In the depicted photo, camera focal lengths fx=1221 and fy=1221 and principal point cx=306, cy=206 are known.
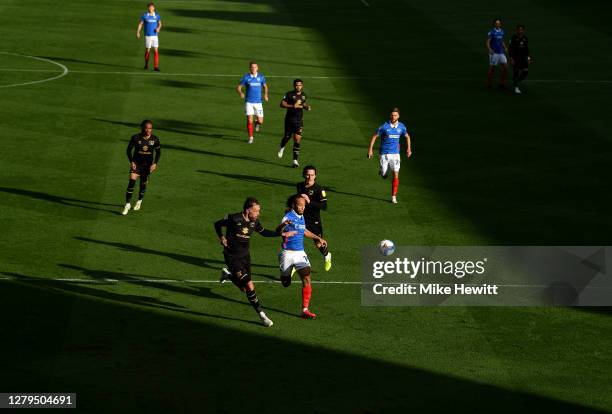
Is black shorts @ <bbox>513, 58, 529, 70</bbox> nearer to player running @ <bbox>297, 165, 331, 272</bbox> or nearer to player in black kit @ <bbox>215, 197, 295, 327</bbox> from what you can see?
player running @ <bbox>297, 165, 331, 272</bbox>

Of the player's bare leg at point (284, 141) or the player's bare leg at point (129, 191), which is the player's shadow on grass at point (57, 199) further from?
the player's bare leg at point (284, 141)

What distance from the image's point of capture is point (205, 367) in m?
20.3

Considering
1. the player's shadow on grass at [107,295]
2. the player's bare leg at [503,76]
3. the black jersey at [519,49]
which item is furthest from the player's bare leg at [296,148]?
the player's bare leg at [503,76]

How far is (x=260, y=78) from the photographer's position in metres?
36.6

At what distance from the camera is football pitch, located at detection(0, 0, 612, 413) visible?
20.0 meters

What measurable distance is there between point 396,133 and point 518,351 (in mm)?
10436

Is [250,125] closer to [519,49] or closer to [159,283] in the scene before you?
[159,283]

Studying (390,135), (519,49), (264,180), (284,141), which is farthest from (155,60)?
(390,135)

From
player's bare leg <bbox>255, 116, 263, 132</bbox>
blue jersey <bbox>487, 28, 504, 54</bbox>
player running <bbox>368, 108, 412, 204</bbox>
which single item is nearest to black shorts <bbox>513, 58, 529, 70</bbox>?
blue jersey <bbox>487, 28, 504, 54</bbox>

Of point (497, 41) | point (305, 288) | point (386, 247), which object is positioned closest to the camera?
point (305, 288)

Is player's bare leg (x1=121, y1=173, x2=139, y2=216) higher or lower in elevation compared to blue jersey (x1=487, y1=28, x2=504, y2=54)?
lower

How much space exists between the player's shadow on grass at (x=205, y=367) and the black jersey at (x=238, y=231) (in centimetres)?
141

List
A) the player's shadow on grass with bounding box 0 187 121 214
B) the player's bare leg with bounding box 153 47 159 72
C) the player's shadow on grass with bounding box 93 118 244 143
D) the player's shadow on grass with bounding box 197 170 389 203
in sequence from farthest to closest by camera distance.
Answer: the player's bare leg with bounding box 153 47 159 72 < the player's shadow on grass with bounding box 93 118 244 143 < the player's shadow on grass with bounding box 197 170 389 203 < the player's shadow on grass with bounding box 0 187 121 214

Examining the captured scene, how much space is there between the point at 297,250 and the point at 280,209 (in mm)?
7429
